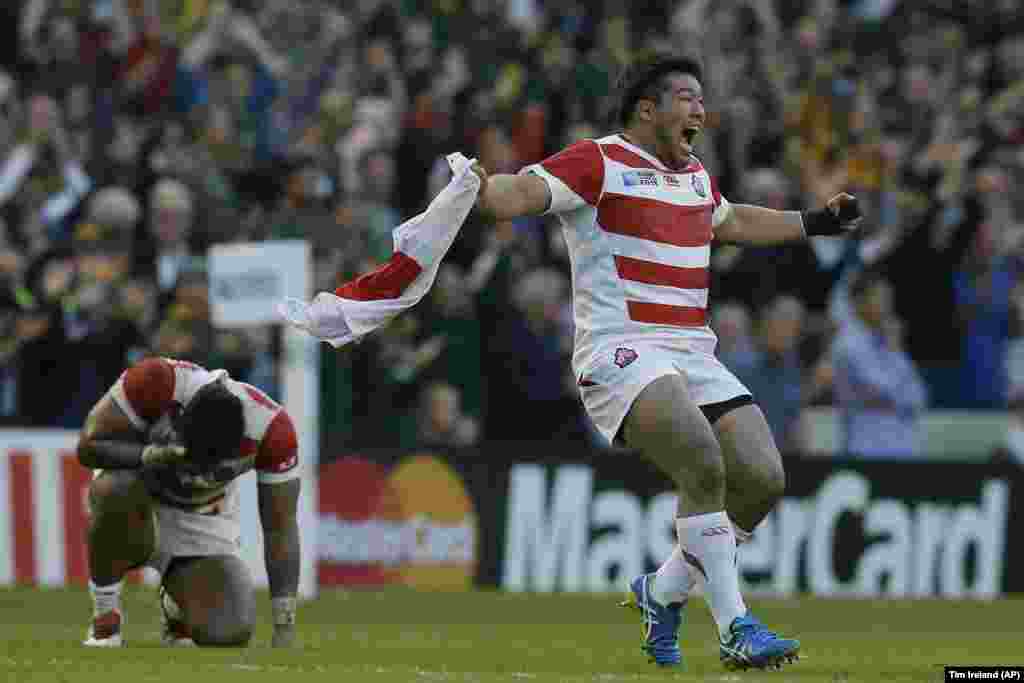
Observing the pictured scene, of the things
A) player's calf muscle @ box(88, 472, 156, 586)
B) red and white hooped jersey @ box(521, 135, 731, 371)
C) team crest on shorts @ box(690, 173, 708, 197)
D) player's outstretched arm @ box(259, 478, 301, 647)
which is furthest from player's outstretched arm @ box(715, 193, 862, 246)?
player's calf muscle @ box(88, 472, 156, 586)

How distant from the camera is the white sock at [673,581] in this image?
10.4 meters

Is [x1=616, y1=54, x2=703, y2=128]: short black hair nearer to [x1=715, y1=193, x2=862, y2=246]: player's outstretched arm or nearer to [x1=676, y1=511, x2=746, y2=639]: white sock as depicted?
[x1=715, y1=193, x2=862, y2=246]: player's outstretched arm

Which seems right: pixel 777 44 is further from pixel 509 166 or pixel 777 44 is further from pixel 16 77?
pixel 16 77

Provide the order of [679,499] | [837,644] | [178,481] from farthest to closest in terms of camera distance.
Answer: [837,644], [178,481], [679,499]

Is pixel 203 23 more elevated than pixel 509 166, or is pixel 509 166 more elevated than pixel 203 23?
pixel 203 23

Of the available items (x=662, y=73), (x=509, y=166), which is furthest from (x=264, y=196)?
(x=662, y=73)

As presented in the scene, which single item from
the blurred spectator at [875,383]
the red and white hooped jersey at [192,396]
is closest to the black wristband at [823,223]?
the red and white hooped jersey at [192,396]

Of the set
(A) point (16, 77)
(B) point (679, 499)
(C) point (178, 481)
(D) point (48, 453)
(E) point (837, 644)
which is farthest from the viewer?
(A) point (16, 77)

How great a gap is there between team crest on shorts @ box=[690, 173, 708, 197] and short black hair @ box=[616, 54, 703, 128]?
383 millimetres

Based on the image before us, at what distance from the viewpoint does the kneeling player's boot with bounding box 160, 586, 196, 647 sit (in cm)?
1192

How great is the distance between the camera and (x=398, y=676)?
31.1ft

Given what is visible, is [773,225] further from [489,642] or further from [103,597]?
[103,597]

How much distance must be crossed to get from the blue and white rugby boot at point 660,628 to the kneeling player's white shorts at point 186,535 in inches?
97.1

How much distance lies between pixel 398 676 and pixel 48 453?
8.90m
